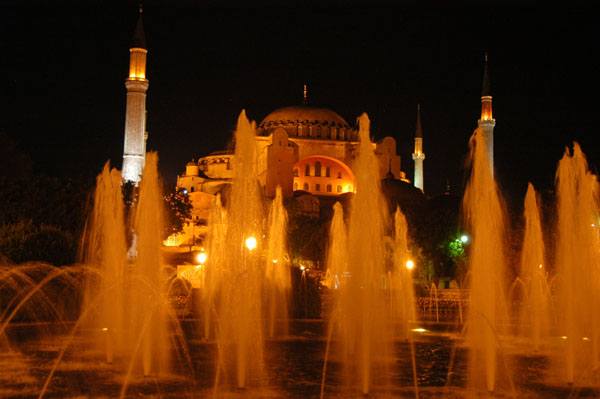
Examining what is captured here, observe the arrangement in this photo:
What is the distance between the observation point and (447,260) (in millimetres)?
37781

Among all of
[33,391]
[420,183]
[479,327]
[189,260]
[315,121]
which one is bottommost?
[33,391]

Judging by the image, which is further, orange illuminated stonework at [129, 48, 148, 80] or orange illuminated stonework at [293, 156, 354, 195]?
orange illuminated stonework at [293, 156, 354, 195]

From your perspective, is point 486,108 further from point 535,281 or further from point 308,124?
point 535,281

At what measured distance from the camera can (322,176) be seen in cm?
6228

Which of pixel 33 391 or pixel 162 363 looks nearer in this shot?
pixel 33 391

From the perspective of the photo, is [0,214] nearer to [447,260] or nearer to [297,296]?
[297,296]

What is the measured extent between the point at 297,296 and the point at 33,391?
11322 millimetres

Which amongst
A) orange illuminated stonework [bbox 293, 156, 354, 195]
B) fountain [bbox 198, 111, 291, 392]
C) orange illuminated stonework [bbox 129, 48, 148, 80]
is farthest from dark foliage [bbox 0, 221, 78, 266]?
orange illuminated stonework [bbox 293, 156, 354, 195]

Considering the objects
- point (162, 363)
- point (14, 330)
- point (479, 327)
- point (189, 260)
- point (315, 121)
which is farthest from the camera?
point (315, 121)

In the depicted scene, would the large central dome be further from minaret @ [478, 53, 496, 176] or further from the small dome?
minaret @ [478, 53, 496, 176]

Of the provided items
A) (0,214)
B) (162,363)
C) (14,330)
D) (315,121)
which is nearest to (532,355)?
(162,363)

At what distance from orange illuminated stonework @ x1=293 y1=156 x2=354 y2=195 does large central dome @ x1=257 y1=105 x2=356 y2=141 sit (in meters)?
2.43

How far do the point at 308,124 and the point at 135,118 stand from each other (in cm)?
2299

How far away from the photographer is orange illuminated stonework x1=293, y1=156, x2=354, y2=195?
61594 millimetres
